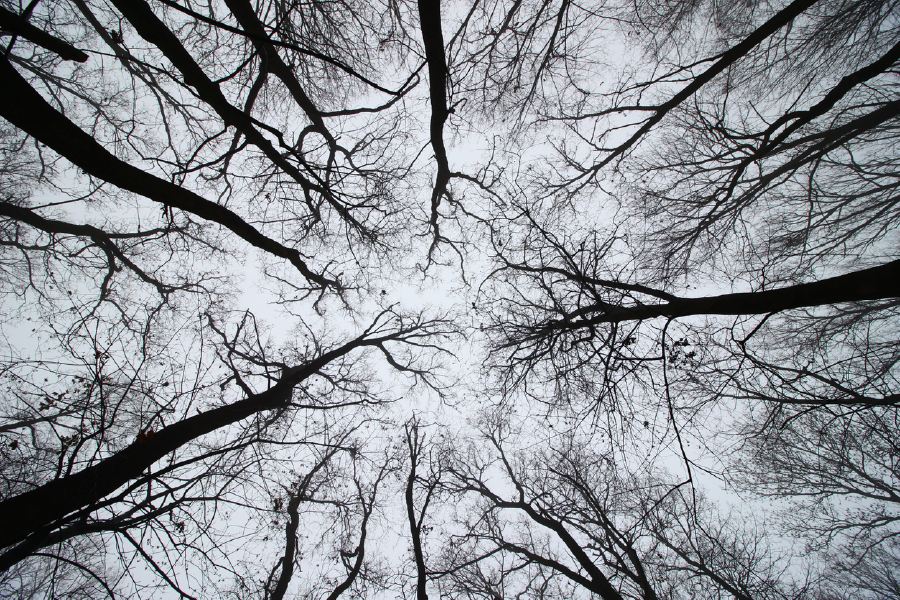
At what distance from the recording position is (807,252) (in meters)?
5.64

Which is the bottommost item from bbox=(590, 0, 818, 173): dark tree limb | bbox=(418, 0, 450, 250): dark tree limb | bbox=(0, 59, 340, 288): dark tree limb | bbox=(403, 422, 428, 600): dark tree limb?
bbox=(403, 422, 428, 600): dark tree limb

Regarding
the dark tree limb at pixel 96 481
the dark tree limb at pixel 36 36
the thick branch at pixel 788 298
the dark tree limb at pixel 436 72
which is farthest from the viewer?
the dark tree limb at pixel 436 72

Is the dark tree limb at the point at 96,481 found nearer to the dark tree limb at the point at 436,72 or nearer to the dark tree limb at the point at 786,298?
the dark tree limb at the point at 786,298

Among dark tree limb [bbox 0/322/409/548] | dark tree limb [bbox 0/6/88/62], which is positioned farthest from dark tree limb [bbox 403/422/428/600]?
dark tree limb [bbox 0/6/88/62]

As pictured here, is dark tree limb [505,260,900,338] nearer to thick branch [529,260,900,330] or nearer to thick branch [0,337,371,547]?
thick branch [529,260,900,330]

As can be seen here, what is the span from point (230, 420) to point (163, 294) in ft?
14.2

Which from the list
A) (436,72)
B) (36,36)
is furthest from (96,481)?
(436,72)

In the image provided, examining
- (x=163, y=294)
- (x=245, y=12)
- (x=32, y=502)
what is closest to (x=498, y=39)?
(x=245, y=12)

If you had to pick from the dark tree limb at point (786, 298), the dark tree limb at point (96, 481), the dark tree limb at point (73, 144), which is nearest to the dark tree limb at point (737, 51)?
the dark tree limb at point (786, 298)

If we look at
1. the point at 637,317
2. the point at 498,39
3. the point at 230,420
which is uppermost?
the point at 498,39

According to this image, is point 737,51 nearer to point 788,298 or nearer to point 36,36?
point 788,298

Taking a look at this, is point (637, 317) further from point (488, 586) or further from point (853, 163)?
point (488, 586)

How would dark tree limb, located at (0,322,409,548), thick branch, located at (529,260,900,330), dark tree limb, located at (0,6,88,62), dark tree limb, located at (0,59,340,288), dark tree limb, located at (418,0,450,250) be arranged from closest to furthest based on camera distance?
dark tree limb, located at (0,6,88,62)
dark tree limb, located at (0,59,340,288)
thick branch, located at (529,260,900,330)
dark tree limb, located at (0,322,409,548)
dark tree limb, located at (418,0,450,250)

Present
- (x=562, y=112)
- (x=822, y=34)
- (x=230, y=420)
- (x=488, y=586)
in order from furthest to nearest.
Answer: (x=488, y=586), (x=562, y=112), (x=822, y=34), (x=230, y=420)
